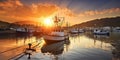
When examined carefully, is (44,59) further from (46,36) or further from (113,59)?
(46,36)

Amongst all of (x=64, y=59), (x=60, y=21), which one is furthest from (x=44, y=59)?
(x=60, y=21)

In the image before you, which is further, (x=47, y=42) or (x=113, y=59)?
(x=47, y=42)

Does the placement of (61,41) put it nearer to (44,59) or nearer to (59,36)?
(59,36)

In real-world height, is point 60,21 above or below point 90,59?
above

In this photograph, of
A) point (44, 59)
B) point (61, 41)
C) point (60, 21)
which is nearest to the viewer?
point (44, 59)

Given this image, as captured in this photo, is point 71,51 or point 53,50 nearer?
point 71,51

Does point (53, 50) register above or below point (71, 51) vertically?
above

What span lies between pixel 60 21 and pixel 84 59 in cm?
4673

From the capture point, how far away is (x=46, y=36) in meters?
41.4

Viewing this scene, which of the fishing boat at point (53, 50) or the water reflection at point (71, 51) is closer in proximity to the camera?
the water reflection at point (71, 51)

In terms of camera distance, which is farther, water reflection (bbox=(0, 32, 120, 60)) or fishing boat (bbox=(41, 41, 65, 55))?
fishing boat (bbox=(41, 41, 65, 55))

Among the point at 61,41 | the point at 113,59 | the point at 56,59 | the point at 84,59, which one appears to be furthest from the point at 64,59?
the point at 61,41

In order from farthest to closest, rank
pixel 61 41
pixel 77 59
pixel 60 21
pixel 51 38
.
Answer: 1. pixel 60 21
2. pixel 61 41
3. pixel 51 38
4. pixel 77 59

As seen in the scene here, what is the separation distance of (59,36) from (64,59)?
2110cm
